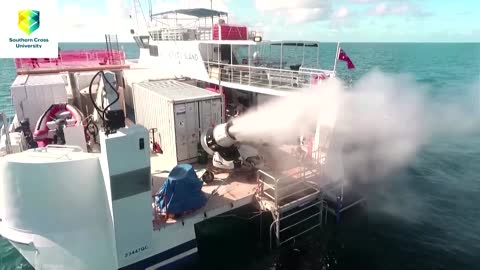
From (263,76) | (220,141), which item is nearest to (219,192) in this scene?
(220,141)

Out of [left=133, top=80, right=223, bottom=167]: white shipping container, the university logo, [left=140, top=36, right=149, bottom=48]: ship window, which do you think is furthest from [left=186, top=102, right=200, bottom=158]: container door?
[left=140, top=36, right=149, bottom=48]: ship window

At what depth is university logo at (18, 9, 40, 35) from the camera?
32.6ft

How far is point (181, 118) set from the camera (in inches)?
669

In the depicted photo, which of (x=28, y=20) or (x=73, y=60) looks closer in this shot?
(x=28, y=20)

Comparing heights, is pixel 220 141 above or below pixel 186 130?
below

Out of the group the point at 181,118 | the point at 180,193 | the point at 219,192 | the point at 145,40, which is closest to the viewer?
the point at 180,193

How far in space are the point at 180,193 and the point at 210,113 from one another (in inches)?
240

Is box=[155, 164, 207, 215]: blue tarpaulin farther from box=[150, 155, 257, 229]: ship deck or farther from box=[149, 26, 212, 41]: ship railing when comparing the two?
box=[149, 26, 212, 41]: ship railing

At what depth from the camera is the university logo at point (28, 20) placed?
391 inches

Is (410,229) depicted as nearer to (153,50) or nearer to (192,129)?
(192,129)

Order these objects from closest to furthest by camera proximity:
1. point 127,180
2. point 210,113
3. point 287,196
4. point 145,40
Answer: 1. point 127,180
2. point 287,196
3. point 210,113
4. point 145,40

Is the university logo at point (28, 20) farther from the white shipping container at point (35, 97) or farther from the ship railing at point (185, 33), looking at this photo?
the ship railing at point (185, 33)

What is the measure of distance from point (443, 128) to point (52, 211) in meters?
40.3

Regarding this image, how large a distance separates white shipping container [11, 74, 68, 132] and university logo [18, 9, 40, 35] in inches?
447
